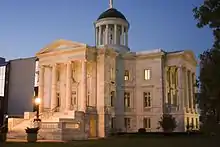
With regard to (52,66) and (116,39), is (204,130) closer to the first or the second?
(52,66)

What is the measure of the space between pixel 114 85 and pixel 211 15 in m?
36.3

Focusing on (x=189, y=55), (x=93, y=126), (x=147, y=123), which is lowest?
(x=93, y=126)

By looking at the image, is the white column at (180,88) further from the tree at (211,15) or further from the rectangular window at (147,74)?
the tree at (211,15)

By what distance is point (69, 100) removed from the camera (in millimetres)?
45062

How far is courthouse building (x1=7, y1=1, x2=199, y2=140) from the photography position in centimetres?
4391

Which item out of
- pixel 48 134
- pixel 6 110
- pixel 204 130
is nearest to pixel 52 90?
pixel 48 134

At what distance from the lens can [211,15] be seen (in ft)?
33.1

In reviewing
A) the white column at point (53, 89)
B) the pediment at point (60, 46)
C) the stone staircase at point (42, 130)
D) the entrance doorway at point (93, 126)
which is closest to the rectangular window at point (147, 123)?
the entrance doorway at point (93, 126)

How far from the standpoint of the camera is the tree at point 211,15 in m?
10.0

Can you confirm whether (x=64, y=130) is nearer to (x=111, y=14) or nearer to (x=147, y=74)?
(x=147, y=74)

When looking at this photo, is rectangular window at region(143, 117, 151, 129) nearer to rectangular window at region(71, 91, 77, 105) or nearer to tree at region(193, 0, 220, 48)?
rectangular window at region(71, 91, 77, 105)

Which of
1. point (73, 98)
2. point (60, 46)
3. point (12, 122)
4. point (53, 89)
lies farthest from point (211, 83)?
point (53, 89)

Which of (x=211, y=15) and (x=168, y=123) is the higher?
(x=211, y=15)

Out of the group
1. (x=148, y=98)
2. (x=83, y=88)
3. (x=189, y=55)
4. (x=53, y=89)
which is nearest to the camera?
(x=83, y=88)
